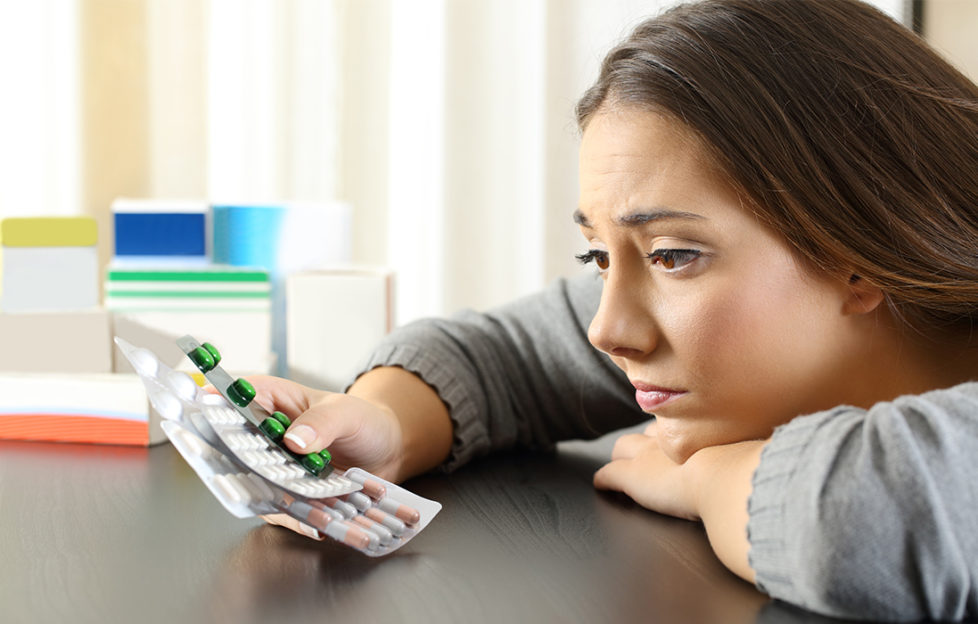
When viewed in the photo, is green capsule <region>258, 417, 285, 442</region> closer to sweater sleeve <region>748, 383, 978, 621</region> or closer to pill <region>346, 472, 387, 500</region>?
pill <region>346, 472, 387, 500</region>

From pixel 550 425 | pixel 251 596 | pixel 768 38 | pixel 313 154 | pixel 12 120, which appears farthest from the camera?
pixel 313 154

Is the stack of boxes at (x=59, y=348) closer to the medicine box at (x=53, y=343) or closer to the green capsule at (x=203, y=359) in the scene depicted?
the medicine box at (x=53, y=343)

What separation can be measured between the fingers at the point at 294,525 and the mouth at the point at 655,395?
8.2 inches

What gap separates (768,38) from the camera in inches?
23.2

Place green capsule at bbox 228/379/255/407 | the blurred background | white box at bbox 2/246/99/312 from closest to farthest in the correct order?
1. green capsule at bbox 228/379/255/407
2. white box at bbox 2/246/99/312
3. the blurred background

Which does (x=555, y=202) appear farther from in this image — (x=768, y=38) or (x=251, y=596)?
(x=251, y=596)

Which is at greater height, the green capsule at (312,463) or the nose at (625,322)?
the nose at (625,322)

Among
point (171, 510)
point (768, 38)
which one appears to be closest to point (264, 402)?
point (171, 510)

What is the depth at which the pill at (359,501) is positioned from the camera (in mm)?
552

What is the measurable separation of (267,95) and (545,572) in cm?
108

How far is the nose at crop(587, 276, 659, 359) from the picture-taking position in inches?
22.6

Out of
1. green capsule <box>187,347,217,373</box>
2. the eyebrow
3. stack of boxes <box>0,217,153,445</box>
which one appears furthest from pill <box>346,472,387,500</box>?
stack of boxes <box>0,217,153,445</box>

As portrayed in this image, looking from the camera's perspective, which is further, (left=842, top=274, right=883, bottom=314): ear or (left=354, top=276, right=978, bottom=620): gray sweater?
(left=842, top=274, right=883, bottom=314): ear

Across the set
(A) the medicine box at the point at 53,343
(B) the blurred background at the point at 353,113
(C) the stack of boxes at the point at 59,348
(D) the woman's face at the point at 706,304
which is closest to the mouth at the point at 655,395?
(D) the woman's face at the point at 706,304
